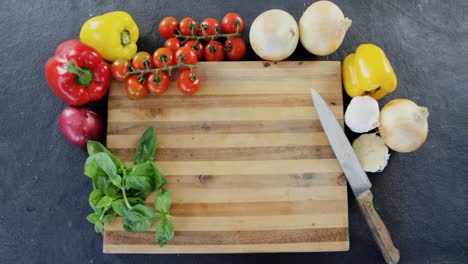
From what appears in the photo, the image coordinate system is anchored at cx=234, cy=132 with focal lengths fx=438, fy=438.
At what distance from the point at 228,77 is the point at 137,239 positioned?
1.77 ft

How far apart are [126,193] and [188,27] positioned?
0.52 metres

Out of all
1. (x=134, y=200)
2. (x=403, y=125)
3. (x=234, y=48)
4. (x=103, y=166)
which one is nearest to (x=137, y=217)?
(x=134, y=200)

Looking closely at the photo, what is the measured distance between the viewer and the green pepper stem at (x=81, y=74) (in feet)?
3.86

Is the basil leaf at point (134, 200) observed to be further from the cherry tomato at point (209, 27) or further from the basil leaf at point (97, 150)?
the cherry tomato at point (209, 27)

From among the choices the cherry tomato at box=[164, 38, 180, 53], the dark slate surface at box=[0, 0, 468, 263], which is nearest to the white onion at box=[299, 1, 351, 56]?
the dark slate surface at box=[0, 0, 468, 263]

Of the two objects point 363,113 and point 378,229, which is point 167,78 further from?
point 378,229

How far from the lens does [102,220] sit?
3.92ft

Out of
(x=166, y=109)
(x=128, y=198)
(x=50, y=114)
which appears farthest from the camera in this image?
(x=50, y=114)

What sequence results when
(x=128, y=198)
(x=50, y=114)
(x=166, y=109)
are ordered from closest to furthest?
(x=128, y=198) < (x=166, y=109) < (x=50, y=114)

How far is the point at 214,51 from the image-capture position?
1.30 meters

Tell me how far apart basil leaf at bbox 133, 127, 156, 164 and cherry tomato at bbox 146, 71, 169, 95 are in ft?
0.37

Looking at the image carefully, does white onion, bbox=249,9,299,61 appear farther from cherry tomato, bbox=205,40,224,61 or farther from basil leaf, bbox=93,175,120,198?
basil leaf, bbox=93,175,120,198

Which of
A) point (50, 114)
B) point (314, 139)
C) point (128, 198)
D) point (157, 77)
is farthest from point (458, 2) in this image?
point (50, 114)

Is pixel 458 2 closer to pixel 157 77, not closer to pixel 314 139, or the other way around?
pixel 314 139
